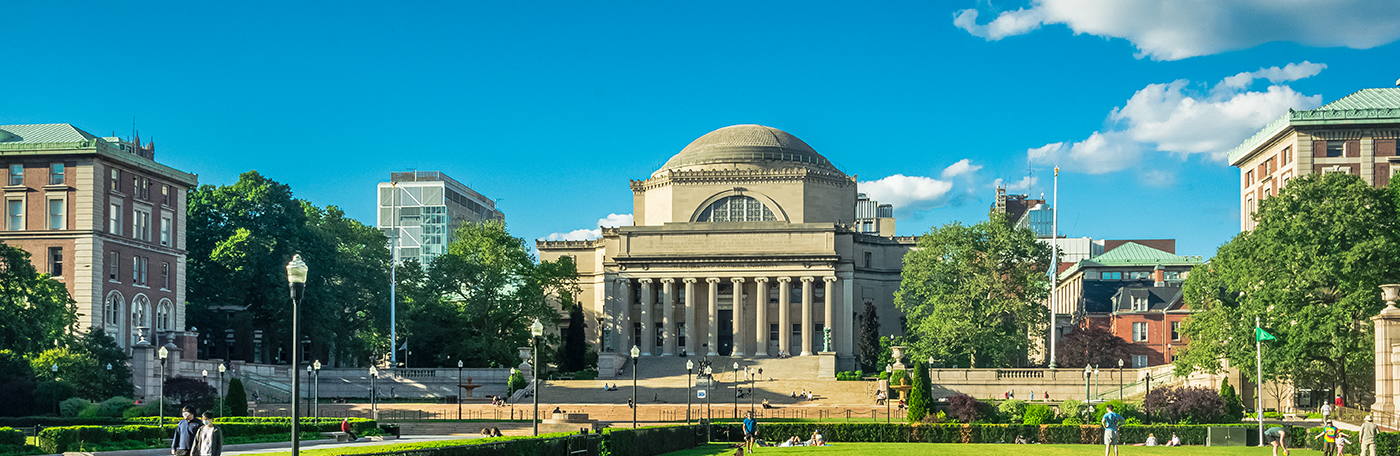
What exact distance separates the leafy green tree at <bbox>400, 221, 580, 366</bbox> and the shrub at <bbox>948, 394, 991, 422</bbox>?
129ft

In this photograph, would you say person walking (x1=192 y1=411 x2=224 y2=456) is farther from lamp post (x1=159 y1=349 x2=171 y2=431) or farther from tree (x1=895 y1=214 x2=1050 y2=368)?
tree (x1=895 y1=214 x2=1050 y2=368)

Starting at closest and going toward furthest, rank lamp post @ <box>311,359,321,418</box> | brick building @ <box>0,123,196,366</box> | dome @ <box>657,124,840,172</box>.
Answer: lamp post @ <box>311,359,321,418</box>, brick building @ <box>0,123,196,366</box>, dome @ <box>657,124,840,172</box>

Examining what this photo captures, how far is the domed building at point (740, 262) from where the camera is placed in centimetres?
9806

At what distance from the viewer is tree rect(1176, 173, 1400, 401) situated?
5450cm

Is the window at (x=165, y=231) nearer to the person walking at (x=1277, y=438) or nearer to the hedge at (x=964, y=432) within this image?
the hedge at (x=964, y=432)

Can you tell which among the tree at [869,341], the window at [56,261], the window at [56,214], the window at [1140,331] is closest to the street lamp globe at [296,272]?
the window at [56,261]

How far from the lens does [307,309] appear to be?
8262 cm

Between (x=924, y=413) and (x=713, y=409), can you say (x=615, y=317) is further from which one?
(x=924, y=413)

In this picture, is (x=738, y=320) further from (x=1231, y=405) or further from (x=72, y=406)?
(x=72, y=406)

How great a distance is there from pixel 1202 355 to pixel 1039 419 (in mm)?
11502

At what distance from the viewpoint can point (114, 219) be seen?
248ft

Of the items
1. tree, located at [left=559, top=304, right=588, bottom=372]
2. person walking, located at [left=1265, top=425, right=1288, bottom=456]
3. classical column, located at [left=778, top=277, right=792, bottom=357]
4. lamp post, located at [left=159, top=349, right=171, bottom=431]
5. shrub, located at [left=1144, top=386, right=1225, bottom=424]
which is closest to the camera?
person walking, located at [left=1265, top=425, right=1288, bottom=456]

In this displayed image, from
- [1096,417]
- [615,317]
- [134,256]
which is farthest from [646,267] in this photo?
[1096,417]

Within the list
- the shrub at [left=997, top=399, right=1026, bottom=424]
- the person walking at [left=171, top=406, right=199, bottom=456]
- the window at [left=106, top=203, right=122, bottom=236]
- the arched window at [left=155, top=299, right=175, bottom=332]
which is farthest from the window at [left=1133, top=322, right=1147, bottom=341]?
the person walking at [left=171, top=406, right=199, bottom=456]
